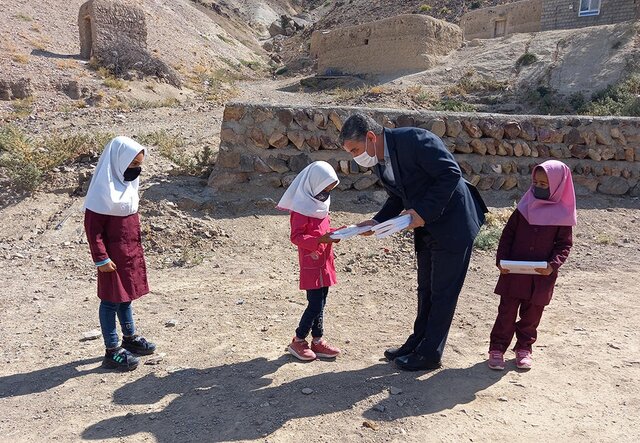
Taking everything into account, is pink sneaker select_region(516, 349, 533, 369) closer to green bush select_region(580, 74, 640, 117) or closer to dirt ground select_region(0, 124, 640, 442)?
dirt ground select_region(0, 124, 640, 442)

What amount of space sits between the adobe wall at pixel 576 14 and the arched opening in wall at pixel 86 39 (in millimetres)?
18607

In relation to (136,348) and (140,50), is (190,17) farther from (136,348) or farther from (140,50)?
(136,348)

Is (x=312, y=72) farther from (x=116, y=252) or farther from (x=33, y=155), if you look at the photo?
(x=116, y=252)

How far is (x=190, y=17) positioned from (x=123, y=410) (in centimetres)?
3504

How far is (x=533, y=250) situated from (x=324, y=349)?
4.92 ft

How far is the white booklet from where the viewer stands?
10.7ft

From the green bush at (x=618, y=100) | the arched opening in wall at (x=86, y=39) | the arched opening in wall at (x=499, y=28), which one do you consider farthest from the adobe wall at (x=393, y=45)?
the arched opening in wall at (x=86, y=39)

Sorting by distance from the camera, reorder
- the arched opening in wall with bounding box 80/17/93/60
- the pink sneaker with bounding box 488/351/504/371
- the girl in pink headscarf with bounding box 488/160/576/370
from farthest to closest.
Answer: the arched opening in wall with bounding box 80/17/93/60 < the pink sneaker with bounding box 488/351/504/371 < the girl in pink headscarf with bounding box 488/160/576/370

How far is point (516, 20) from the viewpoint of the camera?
974 inches

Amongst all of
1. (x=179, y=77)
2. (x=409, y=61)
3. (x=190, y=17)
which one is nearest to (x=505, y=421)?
(x=409, y=61)

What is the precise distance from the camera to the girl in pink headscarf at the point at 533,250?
10.8ft

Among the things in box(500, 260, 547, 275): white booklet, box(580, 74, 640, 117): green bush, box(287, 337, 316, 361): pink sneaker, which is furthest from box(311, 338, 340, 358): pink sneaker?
box(580, 74, 640, 117): green bush

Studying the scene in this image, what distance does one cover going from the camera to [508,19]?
82.4 ft

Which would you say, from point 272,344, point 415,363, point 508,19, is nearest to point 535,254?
point 415,363
